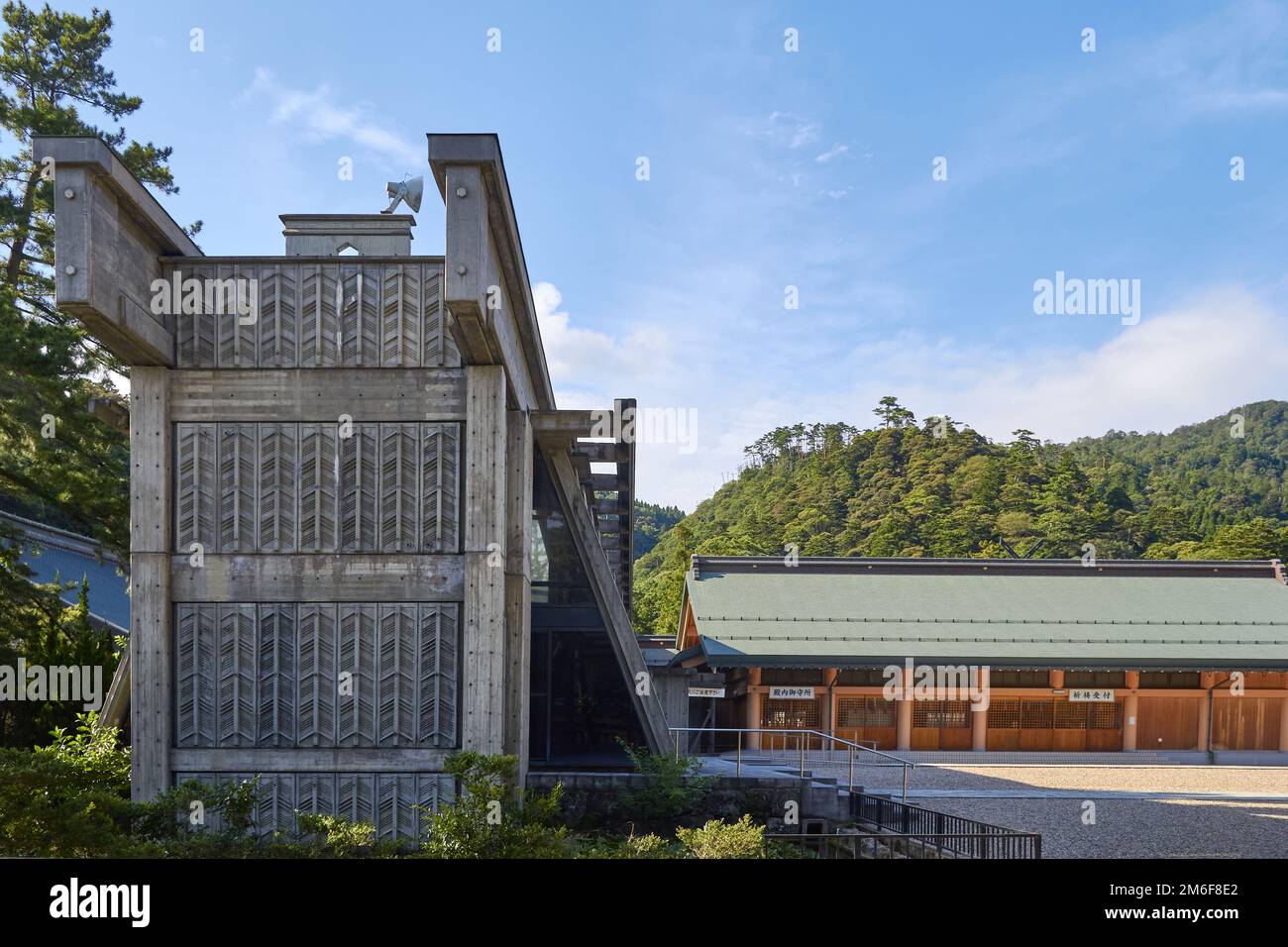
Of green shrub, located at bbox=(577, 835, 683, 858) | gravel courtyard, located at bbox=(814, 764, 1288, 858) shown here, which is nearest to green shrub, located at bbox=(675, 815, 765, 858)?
green shrub, located at bbox=(577, 835, 683, 858)

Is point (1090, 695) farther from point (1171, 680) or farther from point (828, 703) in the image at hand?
point (828, 703)

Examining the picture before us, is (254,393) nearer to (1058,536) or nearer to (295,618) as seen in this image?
(295,618)

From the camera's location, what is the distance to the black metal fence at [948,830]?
10.8 meters

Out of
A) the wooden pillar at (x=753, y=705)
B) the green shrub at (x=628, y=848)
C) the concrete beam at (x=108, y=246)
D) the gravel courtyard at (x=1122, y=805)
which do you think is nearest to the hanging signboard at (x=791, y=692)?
the wooden pillar at (x=753, y=705)

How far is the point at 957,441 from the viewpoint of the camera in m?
74.2

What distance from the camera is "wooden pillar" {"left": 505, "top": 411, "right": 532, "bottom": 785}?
12.6 meters

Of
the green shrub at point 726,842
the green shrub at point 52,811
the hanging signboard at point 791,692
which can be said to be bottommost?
the hanging signboard at point 791,692

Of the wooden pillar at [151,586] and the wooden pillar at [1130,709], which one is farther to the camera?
the wooden pillar at [1130,709]

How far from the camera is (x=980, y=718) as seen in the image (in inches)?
1087

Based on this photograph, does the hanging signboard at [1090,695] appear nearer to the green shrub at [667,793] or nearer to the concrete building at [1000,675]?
the concrete building at [1000,675]

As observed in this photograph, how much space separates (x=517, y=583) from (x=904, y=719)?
62.8ft

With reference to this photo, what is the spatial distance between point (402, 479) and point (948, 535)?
5328 centimetres

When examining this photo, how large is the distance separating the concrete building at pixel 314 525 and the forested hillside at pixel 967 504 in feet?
110
